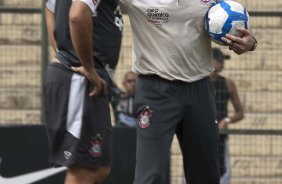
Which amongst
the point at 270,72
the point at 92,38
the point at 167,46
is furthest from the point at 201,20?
the point at 270,72

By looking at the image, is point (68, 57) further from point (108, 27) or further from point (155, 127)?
point (155, 127)

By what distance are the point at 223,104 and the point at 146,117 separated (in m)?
3.61

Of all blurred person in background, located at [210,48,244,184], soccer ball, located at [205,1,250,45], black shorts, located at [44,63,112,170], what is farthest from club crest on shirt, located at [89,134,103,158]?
blurred person in background, located at [210,48,244,184]

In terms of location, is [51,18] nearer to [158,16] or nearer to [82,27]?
[82,27]

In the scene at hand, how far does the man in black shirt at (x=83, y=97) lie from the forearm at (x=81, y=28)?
7.1 inches

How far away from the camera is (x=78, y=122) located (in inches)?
229

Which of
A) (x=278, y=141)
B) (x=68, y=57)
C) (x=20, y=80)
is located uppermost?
(x=68, y=57)

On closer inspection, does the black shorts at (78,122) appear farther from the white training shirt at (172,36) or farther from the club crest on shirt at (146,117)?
the white training shirt at (172,36)

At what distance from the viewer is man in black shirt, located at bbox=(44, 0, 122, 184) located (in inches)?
228

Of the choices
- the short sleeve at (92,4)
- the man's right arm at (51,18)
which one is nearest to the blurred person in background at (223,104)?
the man's right arm at (51,18)

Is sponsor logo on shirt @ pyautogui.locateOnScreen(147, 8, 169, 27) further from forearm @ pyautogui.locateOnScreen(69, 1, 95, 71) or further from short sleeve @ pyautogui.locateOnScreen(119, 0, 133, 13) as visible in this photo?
forearm @ pyautogui.locateOnScreen(69, 1, 95, 71)

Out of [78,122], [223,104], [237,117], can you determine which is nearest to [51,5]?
[78,122]

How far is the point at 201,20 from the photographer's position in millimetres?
5723

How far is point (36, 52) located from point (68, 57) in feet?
11.0
